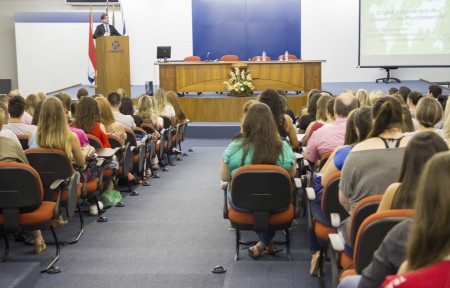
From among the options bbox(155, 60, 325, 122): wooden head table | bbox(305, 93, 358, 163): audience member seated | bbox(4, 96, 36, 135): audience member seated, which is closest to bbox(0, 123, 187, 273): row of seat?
bbox(4, 96, 36, 135): audience member seated

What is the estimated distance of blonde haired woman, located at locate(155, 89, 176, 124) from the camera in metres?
8.96

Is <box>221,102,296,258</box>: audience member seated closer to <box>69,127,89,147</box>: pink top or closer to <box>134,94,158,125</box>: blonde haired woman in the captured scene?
<box>69,127,89,147</box>: pink top

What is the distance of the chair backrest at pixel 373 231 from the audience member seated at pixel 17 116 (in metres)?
3.67

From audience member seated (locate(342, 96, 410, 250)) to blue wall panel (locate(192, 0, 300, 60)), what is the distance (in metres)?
13.3

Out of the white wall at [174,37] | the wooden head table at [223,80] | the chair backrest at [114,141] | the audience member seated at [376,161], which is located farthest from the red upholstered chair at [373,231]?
the white wall at [174,37]

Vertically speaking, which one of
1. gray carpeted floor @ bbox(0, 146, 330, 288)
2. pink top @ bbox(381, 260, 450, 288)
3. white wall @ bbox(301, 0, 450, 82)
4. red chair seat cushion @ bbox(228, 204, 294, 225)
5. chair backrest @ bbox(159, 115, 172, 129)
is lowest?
gray carpeted floor @ bbox(0, 146, 330, 288)

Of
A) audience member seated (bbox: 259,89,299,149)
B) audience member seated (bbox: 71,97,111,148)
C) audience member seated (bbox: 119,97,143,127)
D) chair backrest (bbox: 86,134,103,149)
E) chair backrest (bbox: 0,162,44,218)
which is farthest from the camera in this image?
audience member seated (bbox: 119,97,143,127)

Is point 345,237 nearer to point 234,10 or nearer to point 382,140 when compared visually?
point 382,140

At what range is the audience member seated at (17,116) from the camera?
551cm

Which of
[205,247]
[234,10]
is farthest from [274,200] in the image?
[234,10]

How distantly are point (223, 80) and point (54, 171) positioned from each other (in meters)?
8.32

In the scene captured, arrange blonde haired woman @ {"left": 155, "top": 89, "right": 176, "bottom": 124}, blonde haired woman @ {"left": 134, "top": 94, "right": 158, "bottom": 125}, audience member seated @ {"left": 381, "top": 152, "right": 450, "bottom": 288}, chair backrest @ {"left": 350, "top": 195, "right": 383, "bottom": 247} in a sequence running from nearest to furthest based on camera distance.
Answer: audience member seated @ {"left": 381, "top": 152, "right": 450, "bottom": 288} → chair backrest @ {"left": 350, "top": 195, "right": 383, "bottom": 247} → blonde haired woman @ {"left": 134, "top": 94, "right": 158, "bottom": 125} → blonde haired woman @ {"left": 155, "top": 89, "right": 176, "bottom": 124}

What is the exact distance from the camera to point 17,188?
4176mm

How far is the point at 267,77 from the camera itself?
1272cm
